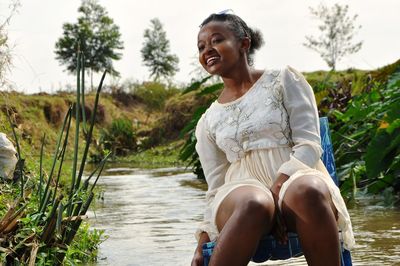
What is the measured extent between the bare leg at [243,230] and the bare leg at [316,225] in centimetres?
10

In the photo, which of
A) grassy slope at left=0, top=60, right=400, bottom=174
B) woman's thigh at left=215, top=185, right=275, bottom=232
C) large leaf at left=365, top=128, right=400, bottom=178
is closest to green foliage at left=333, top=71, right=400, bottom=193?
large leaf at left=365, top=128, right=400, bottom=178

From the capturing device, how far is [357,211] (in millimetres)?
6246

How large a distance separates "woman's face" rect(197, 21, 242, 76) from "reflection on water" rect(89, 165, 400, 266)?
3.76 feet

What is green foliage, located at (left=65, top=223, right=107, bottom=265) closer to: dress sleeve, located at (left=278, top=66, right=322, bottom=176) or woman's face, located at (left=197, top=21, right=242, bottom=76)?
woman's face, located at (left=197, top=21, right=242, bottom=76)

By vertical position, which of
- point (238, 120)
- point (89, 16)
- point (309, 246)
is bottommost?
point (309, 246)

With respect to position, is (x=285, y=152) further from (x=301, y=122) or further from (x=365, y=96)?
(x=365, y=96)

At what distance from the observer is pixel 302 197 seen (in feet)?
8.31

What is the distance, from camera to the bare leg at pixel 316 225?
8.24 ft

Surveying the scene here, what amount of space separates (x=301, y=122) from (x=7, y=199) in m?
2.07

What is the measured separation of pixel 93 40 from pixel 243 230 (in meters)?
51.7

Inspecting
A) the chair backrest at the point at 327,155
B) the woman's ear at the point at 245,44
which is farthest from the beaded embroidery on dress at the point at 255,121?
the chair backrest at the point at 327,155

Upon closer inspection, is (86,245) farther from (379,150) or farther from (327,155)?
(379,150)

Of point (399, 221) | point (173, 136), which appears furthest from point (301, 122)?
point (173, 136)

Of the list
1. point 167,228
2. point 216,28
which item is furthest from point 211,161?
point 167,228
